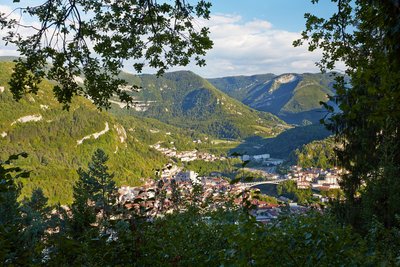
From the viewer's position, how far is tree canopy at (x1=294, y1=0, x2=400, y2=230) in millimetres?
3131

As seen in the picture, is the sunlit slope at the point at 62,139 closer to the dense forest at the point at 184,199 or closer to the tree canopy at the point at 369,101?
the tree canopy at the point at 369,101

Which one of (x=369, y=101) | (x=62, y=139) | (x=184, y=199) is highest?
(x=369, y=101)

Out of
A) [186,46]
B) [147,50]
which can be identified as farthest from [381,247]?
[147,50]

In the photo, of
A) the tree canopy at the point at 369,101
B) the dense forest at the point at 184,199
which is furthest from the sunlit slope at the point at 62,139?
the dense forest at the point at 184,199

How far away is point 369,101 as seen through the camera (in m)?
3.05

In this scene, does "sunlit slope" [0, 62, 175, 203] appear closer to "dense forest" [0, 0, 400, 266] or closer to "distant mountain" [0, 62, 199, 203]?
"distant mountain" [0, 62, 199, 203]

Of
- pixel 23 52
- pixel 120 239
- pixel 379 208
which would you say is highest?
pixel 23 52

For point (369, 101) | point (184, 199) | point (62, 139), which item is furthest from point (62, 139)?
point (369, 101)

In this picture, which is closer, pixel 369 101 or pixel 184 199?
pixel 369 101

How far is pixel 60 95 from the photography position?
698 centimetres

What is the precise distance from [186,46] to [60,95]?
111 inches

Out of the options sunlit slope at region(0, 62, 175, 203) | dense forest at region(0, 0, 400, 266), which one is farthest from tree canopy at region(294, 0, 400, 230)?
sunlit slope at region(0, 62, 175, 203)

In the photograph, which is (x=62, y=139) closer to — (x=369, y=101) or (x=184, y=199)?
(x=184, y=199)

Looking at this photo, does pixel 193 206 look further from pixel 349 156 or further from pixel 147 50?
pixel 349 156
